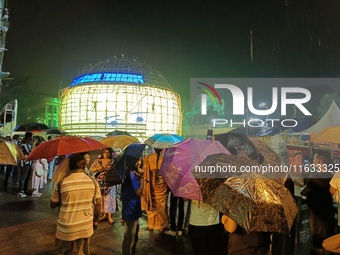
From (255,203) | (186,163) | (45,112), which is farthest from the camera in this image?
(45,112)

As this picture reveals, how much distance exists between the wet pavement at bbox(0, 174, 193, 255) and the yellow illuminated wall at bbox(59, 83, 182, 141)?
27.2 feet

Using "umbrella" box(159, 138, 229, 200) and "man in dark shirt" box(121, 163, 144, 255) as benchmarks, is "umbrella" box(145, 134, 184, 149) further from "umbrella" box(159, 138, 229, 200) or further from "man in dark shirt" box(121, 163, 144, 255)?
"umbrella" box(159, 138, 229, 200)

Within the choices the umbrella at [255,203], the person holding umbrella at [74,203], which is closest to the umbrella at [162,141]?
the person holding umbrella at [74,203]

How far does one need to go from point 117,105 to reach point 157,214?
10.3 meters

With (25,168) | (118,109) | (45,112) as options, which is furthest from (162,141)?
(45,112)

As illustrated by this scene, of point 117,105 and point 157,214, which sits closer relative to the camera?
point 157,214

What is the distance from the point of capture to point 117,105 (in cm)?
1534

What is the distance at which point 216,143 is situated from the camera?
356 cm

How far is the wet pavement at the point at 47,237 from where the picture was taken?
4.83m

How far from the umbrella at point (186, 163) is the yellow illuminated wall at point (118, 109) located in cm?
1170

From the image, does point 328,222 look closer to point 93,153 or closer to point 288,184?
point 288,184

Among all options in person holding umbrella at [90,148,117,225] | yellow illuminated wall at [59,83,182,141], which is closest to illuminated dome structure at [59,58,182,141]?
yellow illuminated wall at [59,83,182,141]

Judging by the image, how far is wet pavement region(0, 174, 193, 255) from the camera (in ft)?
15.9

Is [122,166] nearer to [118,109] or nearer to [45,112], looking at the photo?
[118,109]
